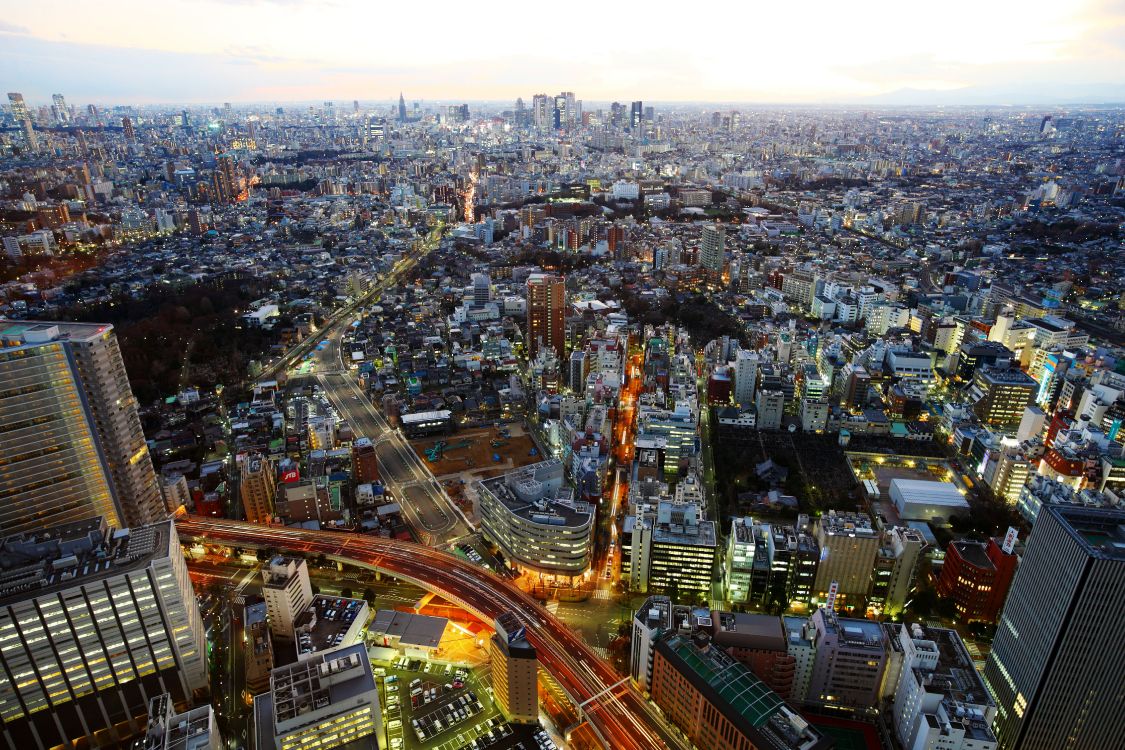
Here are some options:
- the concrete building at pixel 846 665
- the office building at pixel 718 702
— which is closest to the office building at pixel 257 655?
the office building at pixel 718 702

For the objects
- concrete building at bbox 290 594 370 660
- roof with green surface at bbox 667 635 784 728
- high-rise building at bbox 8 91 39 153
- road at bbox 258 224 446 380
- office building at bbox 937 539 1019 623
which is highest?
high-rise building at bbox 8 91 39 153

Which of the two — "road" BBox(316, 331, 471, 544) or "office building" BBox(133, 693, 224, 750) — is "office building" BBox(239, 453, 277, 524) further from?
"office building" BBox(133, 693, 224, 750)

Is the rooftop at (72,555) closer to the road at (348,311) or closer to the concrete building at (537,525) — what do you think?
the concrete building at (537,525)

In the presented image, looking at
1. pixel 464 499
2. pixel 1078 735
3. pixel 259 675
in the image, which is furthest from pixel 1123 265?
pixel 259 675

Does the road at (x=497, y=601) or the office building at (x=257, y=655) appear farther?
the office building at (x=257, y=655)

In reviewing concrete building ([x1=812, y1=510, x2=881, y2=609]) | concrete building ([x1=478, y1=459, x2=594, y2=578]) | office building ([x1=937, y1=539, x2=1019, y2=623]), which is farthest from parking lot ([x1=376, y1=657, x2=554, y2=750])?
office building ([x1=937, y1=539, x2=1019, y2=623])

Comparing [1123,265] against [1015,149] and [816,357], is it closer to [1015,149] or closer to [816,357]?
[816,357]
